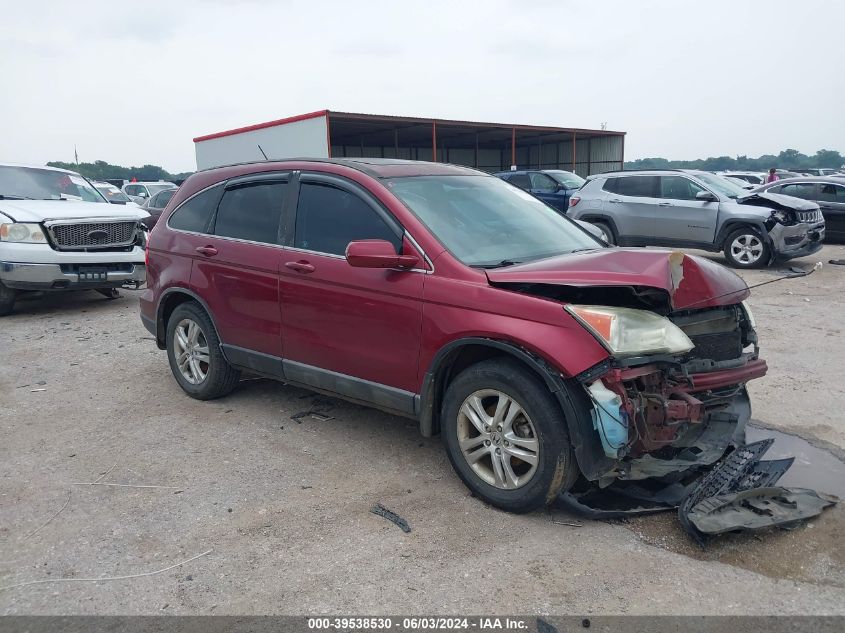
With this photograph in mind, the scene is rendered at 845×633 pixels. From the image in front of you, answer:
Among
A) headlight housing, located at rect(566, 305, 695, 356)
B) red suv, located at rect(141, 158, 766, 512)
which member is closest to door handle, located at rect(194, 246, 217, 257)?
red suv, located at rect(141, 158, 766, 512)

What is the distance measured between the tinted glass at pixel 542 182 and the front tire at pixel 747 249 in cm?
556

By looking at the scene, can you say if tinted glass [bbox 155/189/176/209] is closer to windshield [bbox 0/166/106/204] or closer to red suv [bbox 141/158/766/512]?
windshield [bbox 0/166/106/204]

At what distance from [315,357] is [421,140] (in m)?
28.5

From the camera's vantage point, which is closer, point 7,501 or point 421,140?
point 7,501

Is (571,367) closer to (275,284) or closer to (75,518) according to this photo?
(275,284)

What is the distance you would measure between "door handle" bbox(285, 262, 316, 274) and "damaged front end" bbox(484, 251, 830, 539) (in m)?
1.36

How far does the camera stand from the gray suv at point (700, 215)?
1164cm

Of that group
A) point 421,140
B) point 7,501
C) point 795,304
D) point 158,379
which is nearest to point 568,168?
point 421,140

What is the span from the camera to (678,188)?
1258cm

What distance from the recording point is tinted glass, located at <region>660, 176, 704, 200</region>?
12.4 metres

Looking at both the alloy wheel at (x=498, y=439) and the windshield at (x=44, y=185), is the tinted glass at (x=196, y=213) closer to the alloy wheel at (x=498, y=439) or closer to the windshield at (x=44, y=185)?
the alloy wheel at (x=498, y=439)

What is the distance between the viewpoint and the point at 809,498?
3.34 metres

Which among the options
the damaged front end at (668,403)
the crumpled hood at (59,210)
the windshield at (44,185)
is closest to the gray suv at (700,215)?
the crumpled hood at (59,210)

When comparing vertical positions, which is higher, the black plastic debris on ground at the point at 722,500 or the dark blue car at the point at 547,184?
the dark blue car at the point at 547,184
